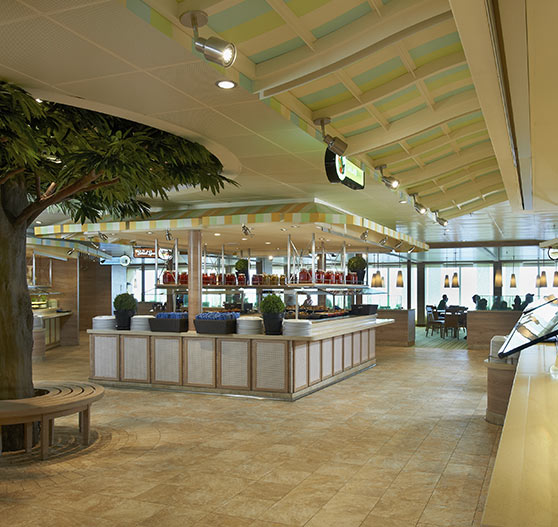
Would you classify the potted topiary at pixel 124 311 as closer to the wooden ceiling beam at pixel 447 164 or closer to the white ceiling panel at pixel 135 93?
the wooden ceiling beam at pixel 447 164

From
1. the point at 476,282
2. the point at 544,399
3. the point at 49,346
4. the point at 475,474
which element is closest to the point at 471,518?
the point at 475,474

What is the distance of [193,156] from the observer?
4875 millimetres

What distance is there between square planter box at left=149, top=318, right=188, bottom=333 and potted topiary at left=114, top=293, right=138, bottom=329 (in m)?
0.45

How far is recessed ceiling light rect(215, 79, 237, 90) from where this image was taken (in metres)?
3.46

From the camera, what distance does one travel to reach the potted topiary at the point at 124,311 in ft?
27.6

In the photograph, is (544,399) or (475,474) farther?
(475,474)

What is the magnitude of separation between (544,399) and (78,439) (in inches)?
173

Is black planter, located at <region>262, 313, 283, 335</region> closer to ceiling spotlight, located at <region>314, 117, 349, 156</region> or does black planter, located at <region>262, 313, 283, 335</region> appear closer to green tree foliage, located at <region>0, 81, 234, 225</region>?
green tree foliage, located at <region>0, 81, 234, 225</region>

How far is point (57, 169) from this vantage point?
16.9 ft

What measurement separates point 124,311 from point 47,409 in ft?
12.3

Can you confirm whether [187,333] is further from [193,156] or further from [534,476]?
[534,476]

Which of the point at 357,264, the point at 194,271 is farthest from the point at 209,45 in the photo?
the point at 357,264

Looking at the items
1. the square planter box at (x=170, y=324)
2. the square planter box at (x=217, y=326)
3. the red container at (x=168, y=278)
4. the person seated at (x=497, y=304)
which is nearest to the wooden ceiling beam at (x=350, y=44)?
the square planter box at (x=217, y=326)

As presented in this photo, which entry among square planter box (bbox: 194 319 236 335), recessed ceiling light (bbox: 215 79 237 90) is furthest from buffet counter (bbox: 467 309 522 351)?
recessed ceiling light (bbox: 215 79 237 90)
